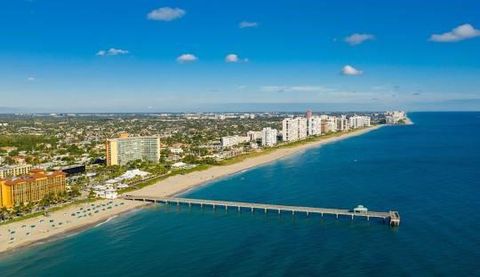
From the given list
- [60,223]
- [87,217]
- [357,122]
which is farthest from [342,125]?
[60,223]

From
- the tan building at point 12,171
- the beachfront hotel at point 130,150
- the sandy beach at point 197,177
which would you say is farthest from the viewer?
the beachfront hotel at point 130,150

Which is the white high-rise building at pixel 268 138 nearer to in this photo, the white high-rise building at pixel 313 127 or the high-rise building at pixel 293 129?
the high-rise building at pixel 293 129

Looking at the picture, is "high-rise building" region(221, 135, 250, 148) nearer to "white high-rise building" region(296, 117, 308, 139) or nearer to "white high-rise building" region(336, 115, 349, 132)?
"white high-rise building" region(296, 117, 308, 139)

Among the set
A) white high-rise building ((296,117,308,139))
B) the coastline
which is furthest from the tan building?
white high-rise building ((296,117,308,139))

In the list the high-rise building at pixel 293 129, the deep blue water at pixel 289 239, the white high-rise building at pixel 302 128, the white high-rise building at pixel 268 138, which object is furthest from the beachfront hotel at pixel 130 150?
the white high-rise building at pixel 302 128

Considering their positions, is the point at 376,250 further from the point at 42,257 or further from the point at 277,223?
the point at 42,257
